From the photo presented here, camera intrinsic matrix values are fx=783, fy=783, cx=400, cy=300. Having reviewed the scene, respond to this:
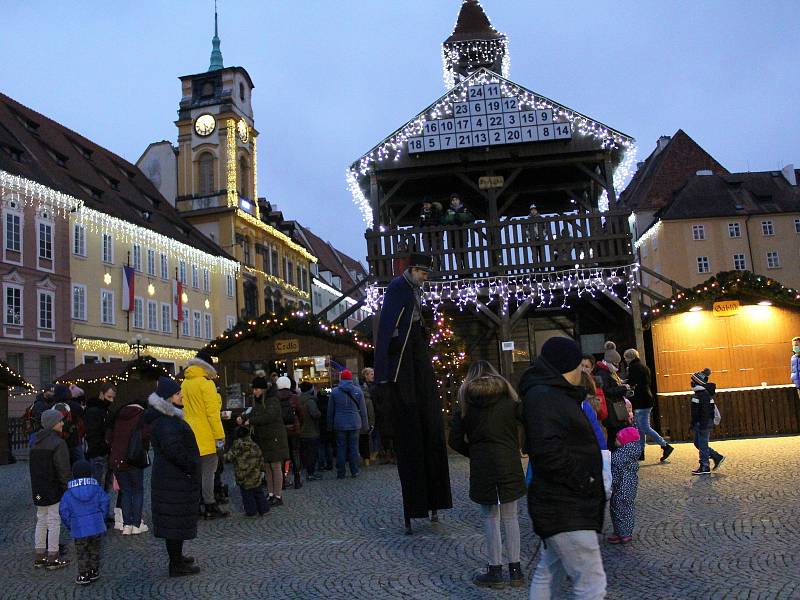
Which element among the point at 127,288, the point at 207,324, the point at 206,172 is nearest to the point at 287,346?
→ the point at 127,288

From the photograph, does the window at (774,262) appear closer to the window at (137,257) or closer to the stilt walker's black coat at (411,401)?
the window at (137,257)

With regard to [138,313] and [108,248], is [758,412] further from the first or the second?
[138,313]

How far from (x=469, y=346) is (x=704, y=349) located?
6.55m

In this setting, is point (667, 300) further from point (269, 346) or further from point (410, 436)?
point (410, 436)

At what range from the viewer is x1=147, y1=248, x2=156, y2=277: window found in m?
40.6

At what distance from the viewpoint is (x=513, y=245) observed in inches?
711

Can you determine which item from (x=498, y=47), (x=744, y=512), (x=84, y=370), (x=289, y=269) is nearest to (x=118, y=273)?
(x=84, y=370)

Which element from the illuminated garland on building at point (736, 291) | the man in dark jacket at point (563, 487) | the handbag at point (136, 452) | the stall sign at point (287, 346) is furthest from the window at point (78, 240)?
the man in dark jacket at point (563, 487)

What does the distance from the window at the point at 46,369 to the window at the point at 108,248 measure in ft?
19.6

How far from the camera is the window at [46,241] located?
32.3 metres

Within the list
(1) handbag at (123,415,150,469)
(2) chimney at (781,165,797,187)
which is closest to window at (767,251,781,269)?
(2) chimney at (781,165,797,187)

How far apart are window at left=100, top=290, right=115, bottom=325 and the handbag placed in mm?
30179

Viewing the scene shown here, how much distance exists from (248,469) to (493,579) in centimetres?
419

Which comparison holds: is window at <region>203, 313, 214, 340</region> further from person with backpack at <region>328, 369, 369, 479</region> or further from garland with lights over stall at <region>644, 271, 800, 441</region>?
person with backpack at <region>328, 369, 369, 479</region>
